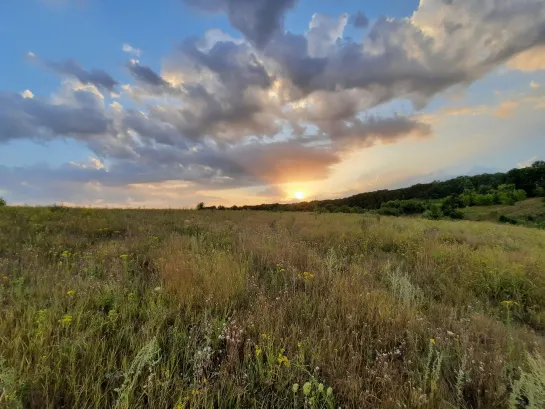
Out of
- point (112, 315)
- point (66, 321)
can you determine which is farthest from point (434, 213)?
point (66, 321)

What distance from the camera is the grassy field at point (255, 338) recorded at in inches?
89.0

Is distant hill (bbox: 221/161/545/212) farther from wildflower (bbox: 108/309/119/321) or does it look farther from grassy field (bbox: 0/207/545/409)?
wildflower (bbox: 108/309/119/321)

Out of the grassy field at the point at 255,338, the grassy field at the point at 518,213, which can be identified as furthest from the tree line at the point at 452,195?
the grassy field at the point at 255,338

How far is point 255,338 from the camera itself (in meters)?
2.99

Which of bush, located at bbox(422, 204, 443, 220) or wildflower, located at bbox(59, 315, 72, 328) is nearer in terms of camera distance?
wildflower, located at bbox(59, 315, 72, 328)

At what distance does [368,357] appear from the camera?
289 centimetres

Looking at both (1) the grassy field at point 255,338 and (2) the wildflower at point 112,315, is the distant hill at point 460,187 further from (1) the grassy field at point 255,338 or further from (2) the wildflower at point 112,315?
(2) the wildflower at point 112,315

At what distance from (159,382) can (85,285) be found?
Answer: 256 cm

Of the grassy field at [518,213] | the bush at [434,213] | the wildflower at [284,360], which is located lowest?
the grassy field at [518,213]

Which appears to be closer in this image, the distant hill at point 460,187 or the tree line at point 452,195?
the tree line at point 452,195

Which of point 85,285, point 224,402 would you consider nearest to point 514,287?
point 224,402

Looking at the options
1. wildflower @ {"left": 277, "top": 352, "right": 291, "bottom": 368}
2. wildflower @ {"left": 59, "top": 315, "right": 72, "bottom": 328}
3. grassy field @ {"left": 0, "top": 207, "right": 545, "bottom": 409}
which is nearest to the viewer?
grassy field @ {"left": 0, "top": 207, "right": 545, "bottom": 409}

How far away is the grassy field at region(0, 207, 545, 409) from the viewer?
226cm

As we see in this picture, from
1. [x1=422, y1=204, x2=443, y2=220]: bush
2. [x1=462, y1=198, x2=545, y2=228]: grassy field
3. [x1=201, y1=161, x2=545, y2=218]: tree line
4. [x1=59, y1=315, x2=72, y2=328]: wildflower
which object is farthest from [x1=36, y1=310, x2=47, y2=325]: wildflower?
[x1=462, y1=198, x2=545, y2=228]: grassy field
